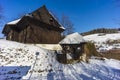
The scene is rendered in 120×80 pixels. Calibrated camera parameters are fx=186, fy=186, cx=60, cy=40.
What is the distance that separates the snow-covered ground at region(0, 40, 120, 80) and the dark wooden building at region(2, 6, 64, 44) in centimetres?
602

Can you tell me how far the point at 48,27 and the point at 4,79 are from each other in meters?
20.0

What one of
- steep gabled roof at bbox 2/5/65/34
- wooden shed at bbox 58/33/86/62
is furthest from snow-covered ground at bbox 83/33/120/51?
wooden shed at bbox 58/33/86/62

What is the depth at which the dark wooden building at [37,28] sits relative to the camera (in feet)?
95.0

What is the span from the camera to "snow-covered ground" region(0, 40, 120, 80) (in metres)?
14.4

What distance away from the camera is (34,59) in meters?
19.2

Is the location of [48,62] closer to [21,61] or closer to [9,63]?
[21,61]

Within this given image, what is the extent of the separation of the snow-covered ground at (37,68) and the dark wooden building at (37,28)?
19.8 ft

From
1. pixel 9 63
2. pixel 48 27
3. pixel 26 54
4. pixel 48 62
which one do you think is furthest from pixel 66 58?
pixel 48 27

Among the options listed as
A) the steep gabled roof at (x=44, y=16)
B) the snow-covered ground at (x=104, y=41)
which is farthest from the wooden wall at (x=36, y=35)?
the snow-covered ground at (x=104, y=41)

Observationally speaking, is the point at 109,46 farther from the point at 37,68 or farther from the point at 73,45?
the point at 37,68

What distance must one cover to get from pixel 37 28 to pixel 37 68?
13.8 meters

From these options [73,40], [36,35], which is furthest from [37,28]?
[73,40]

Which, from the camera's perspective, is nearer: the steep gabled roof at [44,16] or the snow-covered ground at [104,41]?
the steep gabled roof at [44,16]

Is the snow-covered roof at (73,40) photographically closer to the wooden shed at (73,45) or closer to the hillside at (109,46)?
the wooden shed at (73,45)
